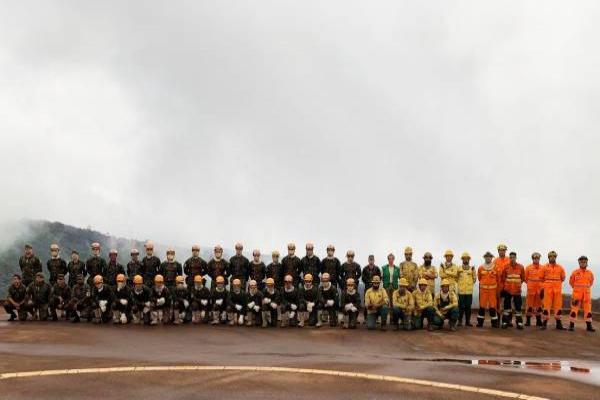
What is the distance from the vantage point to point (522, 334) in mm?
18859

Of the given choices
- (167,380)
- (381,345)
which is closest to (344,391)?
(167,380)

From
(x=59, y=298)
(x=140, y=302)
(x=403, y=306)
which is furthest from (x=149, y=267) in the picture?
(x=403, y=306)

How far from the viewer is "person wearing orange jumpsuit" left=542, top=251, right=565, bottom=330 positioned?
20562 millimetres

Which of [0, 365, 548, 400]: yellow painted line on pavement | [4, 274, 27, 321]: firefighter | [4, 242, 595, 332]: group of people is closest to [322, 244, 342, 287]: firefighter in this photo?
[4, 242, 595, 332]: group of people

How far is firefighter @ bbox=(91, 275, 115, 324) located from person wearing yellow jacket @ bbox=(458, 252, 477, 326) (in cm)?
1188

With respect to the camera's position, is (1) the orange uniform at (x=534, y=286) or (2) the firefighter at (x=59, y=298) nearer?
(2) the firefighter at (x=59, y=298)

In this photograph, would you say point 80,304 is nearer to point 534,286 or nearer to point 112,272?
point 112,272

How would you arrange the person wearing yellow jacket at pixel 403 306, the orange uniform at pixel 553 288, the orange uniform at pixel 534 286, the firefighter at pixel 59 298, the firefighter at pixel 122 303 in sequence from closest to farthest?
the person wearing yellow jacket at pixel 403 306
the firefighter at pixel 122 303
the orange uniform at pixel 553 288
the firefighter at pixel 59 298
the orange uniform at pixel 534 286

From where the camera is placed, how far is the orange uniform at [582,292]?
66.9 ft

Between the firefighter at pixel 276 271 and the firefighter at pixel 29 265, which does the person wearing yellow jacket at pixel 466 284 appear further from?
the firefighter at pixel 29 265

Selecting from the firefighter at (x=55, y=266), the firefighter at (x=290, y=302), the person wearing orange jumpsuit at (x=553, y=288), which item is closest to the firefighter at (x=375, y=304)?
the firefighter at (x=290, y=302)

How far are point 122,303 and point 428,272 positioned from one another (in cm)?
1048

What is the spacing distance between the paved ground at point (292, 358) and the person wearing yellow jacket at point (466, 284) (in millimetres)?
1301

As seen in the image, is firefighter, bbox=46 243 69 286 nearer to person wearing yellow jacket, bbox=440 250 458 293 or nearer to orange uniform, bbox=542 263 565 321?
person wearing yellow jacket, bbox=440 250 458 293
